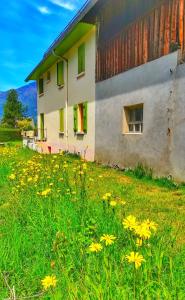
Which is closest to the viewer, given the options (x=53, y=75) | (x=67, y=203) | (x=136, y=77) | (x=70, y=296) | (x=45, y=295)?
(x=70, y=296)

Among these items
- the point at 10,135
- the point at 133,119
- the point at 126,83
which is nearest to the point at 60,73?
the point at 126,83

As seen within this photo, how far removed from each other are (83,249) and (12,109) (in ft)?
249

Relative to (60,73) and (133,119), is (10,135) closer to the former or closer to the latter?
(60,73)

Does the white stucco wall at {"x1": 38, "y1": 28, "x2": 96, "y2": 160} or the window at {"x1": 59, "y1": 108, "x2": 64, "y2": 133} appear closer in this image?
the white stucco wall at {"x1": 38, "y1": 28, "x2": 96, "y2": 160}

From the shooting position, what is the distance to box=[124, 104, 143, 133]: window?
10.6 m

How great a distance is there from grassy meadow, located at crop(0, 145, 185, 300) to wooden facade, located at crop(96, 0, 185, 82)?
479 cm

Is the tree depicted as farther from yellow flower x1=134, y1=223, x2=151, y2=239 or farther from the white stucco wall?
yellow flower x1=134, y1=223, x2=151, y2=239

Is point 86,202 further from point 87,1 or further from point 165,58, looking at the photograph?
point 87,1

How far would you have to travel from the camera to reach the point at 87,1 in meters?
12.5

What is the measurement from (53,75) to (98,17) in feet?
27.1

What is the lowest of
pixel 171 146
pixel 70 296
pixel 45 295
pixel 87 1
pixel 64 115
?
pixel 45 295

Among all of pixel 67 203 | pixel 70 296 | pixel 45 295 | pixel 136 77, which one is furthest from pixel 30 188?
pixel 136 77

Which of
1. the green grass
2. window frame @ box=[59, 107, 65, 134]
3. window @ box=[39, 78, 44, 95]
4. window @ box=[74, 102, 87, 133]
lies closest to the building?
window @ box=[74, 102, 87, 133]

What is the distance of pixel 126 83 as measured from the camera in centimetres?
1094
